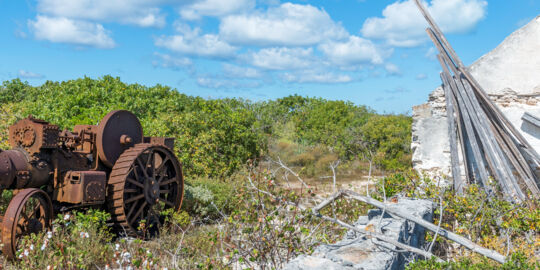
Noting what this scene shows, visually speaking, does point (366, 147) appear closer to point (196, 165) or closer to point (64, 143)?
point (196, 165)

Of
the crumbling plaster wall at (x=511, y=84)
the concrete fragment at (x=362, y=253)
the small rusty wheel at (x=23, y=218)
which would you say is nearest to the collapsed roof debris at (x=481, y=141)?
the crumbling plaster wall at (x=511, y=84)

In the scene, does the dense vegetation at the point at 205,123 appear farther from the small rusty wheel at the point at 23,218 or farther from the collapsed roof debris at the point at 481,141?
the small rusty wheel at the point at 23,218

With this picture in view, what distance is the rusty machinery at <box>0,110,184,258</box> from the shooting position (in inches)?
229

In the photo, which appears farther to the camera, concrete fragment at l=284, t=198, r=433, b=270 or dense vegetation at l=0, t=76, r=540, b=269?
dense vegetation at l=0, t=76, r=540, b=269

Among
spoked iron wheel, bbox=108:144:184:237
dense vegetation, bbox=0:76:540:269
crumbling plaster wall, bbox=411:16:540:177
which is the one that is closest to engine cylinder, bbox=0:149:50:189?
dense vegetation, bbox=0:76:540:269

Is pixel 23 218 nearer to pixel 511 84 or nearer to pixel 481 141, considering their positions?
pixel 481 141

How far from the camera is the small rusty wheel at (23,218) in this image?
543 cm

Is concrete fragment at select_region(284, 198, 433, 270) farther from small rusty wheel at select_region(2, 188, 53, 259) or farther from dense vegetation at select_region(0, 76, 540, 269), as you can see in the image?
small rusty wheel at select_region(2, 188, 53, 259)

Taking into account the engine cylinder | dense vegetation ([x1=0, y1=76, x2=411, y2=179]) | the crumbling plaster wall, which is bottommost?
the engine cylinder

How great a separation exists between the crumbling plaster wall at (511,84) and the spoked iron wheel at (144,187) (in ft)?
14.9

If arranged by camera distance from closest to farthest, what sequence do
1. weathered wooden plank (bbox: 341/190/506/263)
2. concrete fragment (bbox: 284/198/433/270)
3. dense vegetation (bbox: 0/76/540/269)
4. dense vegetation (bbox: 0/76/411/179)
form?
concrete fragment (bbox: 284/198/433/270)
weathered wooden plank (bbox: 341/190/506/263)
dense vegetation (bbox: 0/76/540/269)
dense vegetation (bbox: 0/76/411/179)

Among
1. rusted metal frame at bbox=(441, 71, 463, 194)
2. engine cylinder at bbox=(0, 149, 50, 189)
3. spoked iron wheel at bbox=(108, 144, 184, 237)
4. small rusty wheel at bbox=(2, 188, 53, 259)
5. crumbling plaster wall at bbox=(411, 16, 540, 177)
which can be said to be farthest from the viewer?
crumbling plaster wall at bbox=(411, 16, 540, 177)

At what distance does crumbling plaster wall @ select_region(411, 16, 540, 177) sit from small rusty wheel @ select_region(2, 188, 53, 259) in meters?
6.18

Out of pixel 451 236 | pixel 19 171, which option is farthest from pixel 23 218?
pixel 451 236
